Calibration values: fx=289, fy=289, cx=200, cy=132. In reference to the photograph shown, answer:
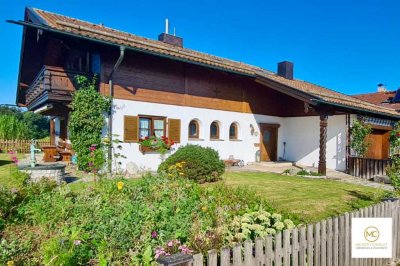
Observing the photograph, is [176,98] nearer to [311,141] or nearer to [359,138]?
[311,141]

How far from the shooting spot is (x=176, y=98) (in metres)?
13.3

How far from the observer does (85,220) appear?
3.77 metres

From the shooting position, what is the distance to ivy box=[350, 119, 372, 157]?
13.5 meters

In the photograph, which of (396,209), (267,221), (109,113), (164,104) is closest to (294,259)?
(267,221)

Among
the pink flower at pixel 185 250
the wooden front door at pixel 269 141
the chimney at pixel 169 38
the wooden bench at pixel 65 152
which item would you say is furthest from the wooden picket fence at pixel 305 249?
A: the chimney at pixel 169 38

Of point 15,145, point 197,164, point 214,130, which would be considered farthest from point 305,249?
point 15,145

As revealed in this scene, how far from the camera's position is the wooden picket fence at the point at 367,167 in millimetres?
11961

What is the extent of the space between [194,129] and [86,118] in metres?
5.39

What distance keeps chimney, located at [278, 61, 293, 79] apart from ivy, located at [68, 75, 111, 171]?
13.3 metres

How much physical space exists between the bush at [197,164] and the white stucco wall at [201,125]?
3.33 m

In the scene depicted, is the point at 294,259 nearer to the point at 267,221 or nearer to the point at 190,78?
the point at 267,221

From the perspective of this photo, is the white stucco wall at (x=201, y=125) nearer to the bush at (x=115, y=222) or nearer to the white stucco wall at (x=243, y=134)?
the white stucco wall at (x=243, y=134)

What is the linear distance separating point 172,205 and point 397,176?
15.6 ft

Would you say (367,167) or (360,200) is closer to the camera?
(360,200)
